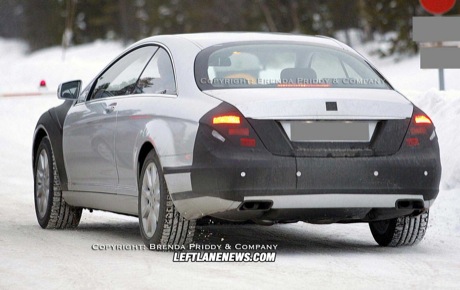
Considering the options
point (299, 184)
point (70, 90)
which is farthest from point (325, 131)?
point (70, 90)

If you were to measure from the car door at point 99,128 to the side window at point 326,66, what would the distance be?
120cm

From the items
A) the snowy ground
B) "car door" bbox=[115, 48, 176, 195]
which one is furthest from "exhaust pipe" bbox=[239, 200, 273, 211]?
"car door" bbox=[115, 48, 176, 195]

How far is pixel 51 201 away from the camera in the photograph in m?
10.6

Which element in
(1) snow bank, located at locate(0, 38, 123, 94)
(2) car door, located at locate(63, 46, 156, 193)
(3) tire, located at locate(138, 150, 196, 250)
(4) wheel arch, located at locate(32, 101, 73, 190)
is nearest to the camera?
(3) tire, located at locate(138, 150, 196, 250)

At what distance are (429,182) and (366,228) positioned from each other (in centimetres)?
230

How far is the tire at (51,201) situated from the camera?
34.6 feet

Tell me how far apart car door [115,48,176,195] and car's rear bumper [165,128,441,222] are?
A: 648mm

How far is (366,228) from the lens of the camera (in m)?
10.7

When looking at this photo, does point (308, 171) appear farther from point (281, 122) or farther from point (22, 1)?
point (22, 1)

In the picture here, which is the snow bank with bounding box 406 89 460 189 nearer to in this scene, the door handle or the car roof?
the car roof

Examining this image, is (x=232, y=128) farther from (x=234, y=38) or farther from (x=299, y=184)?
(x=234, y=38)

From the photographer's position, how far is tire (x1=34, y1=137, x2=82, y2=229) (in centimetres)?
1054

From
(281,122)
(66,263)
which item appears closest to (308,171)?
(281,122)

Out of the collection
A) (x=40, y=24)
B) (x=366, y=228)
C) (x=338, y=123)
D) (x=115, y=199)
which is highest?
(x=338, y=123)
